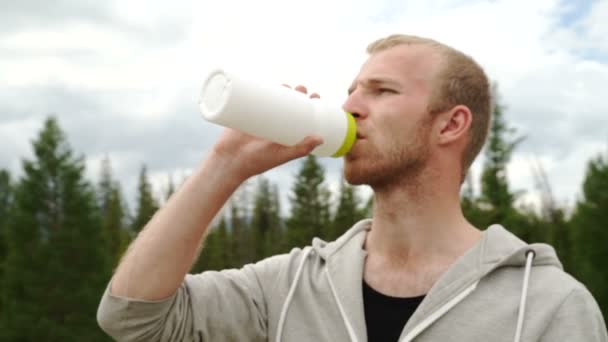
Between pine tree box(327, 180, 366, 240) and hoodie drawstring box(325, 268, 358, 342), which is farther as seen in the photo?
pine tree box(327, 180, 366, 240)

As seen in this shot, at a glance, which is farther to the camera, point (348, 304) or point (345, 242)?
point (345, 242)

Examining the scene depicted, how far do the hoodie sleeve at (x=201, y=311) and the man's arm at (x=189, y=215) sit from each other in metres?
0.09

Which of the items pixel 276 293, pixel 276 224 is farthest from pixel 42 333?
pixel 276 224

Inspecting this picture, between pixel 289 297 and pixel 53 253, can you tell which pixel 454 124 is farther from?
pixel 53 253

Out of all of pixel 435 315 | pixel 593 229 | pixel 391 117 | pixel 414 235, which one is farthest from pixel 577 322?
Result: pixel 593 229

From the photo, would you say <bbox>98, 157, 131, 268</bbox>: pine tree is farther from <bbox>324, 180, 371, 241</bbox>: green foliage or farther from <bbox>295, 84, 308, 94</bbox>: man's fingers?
<bbox>295, 84, 308, 94</bbox>: man's fingers

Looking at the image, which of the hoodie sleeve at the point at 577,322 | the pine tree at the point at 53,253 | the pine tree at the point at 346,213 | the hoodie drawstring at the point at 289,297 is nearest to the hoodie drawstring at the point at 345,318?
the hoodie drawstring at the point at 289,297

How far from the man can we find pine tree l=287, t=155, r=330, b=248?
5745cm

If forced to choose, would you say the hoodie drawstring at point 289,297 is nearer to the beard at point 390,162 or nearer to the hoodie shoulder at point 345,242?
the hoodie shoulder at point 345,242

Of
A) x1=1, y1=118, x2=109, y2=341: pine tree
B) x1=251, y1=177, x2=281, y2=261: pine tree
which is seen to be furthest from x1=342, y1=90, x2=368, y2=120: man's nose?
x1=251, y1=177, x2=281, y2=261: pine tree

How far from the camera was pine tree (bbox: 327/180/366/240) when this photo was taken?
199 ft

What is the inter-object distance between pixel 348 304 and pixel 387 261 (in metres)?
0.43

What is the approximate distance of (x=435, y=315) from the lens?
13.3 feet

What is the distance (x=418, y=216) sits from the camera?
467 cm
